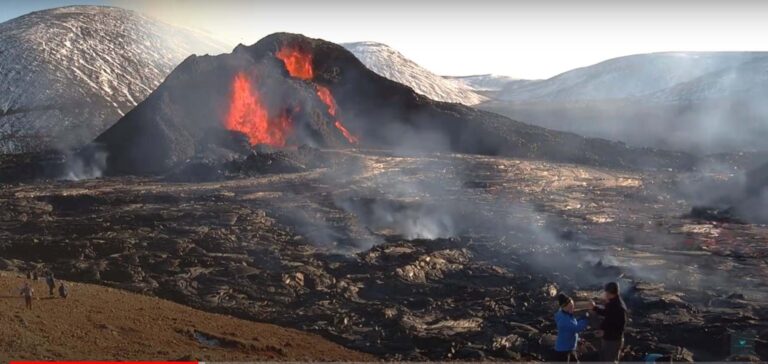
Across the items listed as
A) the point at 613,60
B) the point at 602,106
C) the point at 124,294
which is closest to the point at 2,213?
the point at 124,294

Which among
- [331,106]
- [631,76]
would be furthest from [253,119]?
[631,76]

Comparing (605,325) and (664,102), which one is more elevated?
(664,102)

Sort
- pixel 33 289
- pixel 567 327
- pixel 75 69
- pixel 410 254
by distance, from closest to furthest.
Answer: pixel 567 327
pixel 33 289
pixel 410 254
pixel 75 69

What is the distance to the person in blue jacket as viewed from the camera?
27.3 feet

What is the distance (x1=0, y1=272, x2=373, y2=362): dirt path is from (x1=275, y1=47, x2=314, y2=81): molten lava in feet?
149

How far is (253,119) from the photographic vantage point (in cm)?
5319

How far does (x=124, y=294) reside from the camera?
17750 mm

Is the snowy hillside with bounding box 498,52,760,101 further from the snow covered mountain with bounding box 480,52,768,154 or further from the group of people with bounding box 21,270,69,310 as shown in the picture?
the group of people with bounding box 21,270,69,310

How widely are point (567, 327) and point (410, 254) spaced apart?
14455 mm

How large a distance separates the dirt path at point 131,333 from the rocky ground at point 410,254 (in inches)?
48.5

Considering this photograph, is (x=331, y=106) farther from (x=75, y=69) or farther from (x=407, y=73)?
(x=407, y=73)

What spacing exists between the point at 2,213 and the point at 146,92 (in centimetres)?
5936

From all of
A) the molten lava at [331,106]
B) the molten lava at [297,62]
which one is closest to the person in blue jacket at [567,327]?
the molten lava at [331,106]

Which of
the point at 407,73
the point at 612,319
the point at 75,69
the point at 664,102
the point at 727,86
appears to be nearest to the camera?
the point at 612,319
